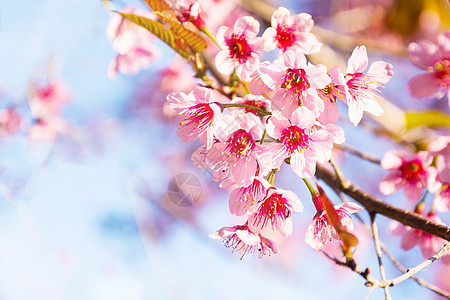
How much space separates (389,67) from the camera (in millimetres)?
872

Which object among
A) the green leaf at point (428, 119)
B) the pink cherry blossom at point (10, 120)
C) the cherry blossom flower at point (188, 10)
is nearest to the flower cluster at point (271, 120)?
the cherry blossom flower at point (188, 10)

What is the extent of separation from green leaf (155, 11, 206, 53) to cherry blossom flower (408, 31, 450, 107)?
71 centimetres

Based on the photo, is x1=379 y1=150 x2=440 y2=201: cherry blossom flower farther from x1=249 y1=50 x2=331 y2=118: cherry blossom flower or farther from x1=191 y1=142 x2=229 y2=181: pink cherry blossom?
x1=191 y1=142 x2=229 y2=181: pink cherry blossom

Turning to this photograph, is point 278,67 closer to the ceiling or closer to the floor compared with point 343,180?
closer to the ceiling

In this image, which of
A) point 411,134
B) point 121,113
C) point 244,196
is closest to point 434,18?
point 411,134

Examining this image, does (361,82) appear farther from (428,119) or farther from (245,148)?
(428,119)

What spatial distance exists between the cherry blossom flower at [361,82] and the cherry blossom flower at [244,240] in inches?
13.0

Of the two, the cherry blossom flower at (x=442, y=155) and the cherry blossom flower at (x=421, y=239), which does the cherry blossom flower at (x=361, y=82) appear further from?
the cherry blossom flower at (x=421, y=239)

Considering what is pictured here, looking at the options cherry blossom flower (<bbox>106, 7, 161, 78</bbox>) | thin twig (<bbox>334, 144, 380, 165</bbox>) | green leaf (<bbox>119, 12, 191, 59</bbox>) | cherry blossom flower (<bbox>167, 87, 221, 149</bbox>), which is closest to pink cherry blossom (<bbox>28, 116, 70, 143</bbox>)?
cherry blossom flower (<bbox>106, 7, 161, 78</bbox>)

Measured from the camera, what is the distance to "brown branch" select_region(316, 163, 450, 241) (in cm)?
83

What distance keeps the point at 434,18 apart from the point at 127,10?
2.02 metres

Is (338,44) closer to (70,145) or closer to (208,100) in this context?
(208,100)

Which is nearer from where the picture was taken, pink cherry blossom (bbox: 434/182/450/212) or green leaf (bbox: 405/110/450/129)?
pink cherry blossom (bbox: 434/182/450/212)

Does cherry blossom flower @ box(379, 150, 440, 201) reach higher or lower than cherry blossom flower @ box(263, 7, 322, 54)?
lower
